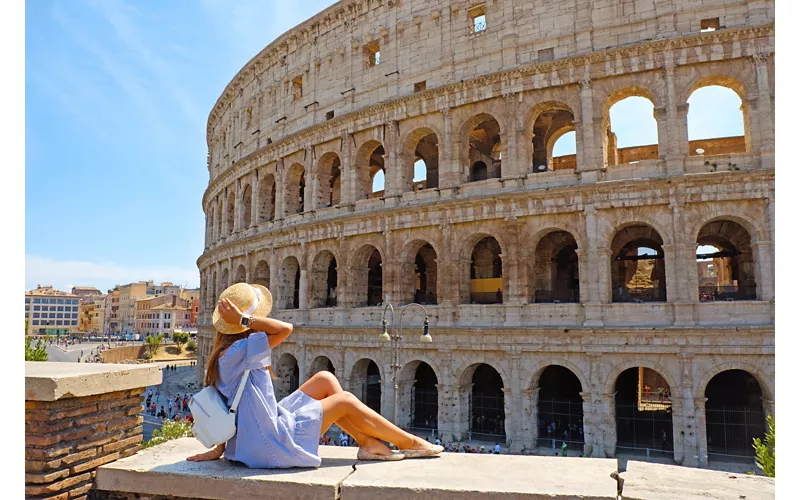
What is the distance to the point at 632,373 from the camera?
69.4 ft

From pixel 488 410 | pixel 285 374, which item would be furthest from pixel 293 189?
pixel 488 410

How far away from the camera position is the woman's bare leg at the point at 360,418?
12.8 feet

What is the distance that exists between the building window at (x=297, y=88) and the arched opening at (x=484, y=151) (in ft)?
27.8

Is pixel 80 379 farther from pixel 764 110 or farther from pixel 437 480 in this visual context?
pixel 764 110

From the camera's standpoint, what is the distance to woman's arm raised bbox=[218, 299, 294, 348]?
3.85 m

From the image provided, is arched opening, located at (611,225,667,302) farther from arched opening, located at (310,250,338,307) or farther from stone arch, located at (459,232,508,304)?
arched opening, located at (310,250,338,307)

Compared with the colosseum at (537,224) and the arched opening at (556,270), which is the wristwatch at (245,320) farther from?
the arched opening at (556,270)


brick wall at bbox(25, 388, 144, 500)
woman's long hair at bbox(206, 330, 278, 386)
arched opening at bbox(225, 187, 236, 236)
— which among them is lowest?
brick wall at bbox(25, 388, 144, 500)

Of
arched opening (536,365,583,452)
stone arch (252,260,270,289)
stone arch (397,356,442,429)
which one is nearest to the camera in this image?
arched opening (536,365,583,452)

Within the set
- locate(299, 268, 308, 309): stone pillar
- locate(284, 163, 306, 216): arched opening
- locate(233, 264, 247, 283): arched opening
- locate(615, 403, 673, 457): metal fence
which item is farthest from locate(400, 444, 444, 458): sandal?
locate(233, 264, 247, 283): arched opening

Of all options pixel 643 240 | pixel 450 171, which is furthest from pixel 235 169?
pixel 643 240

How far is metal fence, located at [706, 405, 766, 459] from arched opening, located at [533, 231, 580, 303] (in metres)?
5.63

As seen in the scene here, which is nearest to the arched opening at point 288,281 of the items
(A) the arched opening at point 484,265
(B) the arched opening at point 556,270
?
(A) the arched opening at point 484,265
